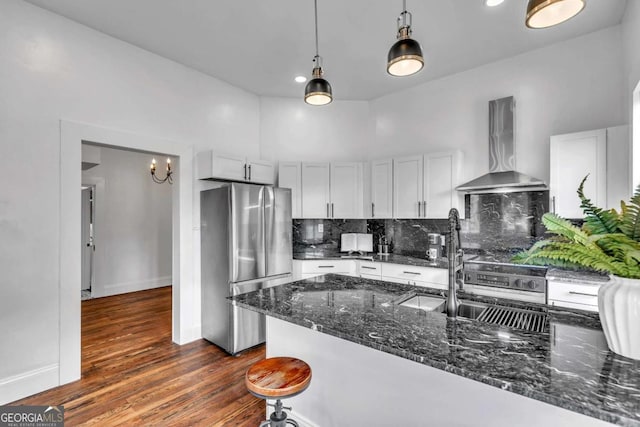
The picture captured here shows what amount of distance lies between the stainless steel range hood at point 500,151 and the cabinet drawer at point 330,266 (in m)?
1.59

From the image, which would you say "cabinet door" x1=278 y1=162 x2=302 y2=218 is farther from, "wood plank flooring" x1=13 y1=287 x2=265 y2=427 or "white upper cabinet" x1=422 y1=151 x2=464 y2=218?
"wood plank flooring" x1=13 y1=287 x2=265 y2=427

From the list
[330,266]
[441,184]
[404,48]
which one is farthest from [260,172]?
[404,48]

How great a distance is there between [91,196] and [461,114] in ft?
20.7

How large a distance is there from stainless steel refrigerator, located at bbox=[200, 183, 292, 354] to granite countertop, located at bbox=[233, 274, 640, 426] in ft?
4.89

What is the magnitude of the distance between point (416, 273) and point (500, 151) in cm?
164

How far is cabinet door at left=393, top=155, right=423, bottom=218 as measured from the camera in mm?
3766

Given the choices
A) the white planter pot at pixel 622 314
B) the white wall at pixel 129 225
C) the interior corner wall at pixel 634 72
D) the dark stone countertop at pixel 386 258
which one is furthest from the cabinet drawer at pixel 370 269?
the white wall at pixel 129 225

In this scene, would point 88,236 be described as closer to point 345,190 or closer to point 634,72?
point 345,190

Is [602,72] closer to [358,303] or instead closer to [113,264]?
[358,303]

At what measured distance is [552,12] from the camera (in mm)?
1324

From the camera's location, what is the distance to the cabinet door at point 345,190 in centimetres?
424

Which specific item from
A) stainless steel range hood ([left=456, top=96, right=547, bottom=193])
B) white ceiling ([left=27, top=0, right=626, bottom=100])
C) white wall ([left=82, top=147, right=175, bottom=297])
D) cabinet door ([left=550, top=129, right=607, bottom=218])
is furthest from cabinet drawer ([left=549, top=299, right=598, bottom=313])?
white wall ([left=82, top=147, right=175, bottom=297])

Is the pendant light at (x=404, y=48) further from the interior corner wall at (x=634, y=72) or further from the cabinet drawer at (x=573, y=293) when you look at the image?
the cabinet drawer at (x=573, y=293)

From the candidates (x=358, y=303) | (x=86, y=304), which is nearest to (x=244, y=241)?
(x=358, y=303)
